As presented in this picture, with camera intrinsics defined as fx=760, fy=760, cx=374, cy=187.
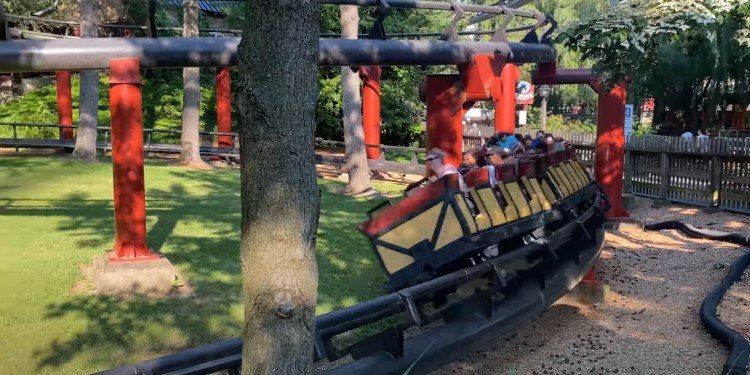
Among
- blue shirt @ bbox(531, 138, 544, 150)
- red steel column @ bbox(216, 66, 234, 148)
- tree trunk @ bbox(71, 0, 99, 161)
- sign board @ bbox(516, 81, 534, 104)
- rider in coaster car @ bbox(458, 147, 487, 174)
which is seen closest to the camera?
rider in coaster car @ bbox(458, 147, 487, 174)

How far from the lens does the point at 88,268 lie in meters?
8.09

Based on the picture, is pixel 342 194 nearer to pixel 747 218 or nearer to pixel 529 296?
pixel 747 218

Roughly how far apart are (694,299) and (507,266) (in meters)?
2.98

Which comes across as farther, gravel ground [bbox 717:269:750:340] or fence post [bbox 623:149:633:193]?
fence post [bbox 623:149:633:193]

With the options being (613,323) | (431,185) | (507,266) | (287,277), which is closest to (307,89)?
(287,277)

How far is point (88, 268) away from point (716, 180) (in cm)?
1249

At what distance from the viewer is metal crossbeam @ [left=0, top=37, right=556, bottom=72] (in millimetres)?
7180

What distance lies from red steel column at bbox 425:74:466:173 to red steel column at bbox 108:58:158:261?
367cm

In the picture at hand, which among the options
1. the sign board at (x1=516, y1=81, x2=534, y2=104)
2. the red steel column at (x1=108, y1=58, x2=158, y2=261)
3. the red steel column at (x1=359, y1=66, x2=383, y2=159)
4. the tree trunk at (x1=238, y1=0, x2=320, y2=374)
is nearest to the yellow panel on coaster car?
the red steel column at (x1=108, y1=58, x2=158, y2=261)

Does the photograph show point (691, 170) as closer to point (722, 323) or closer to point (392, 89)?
point (722, 323)

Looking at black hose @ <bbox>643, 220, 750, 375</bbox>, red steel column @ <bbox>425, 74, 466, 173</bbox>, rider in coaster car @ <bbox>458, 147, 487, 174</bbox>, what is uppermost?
red steel column @ <bbox>425, 74, 466, 173</bbox>

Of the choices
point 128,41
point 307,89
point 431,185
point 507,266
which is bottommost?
point 507,266

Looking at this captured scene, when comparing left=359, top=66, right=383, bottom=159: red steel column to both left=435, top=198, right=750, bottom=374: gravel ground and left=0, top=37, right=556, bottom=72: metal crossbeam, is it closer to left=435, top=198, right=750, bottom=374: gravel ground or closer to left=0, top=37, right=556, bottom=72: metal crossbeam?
left=435, top=198, right=750, bottom=374: gravel ground

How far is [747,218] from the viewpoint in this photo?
1434 cm
